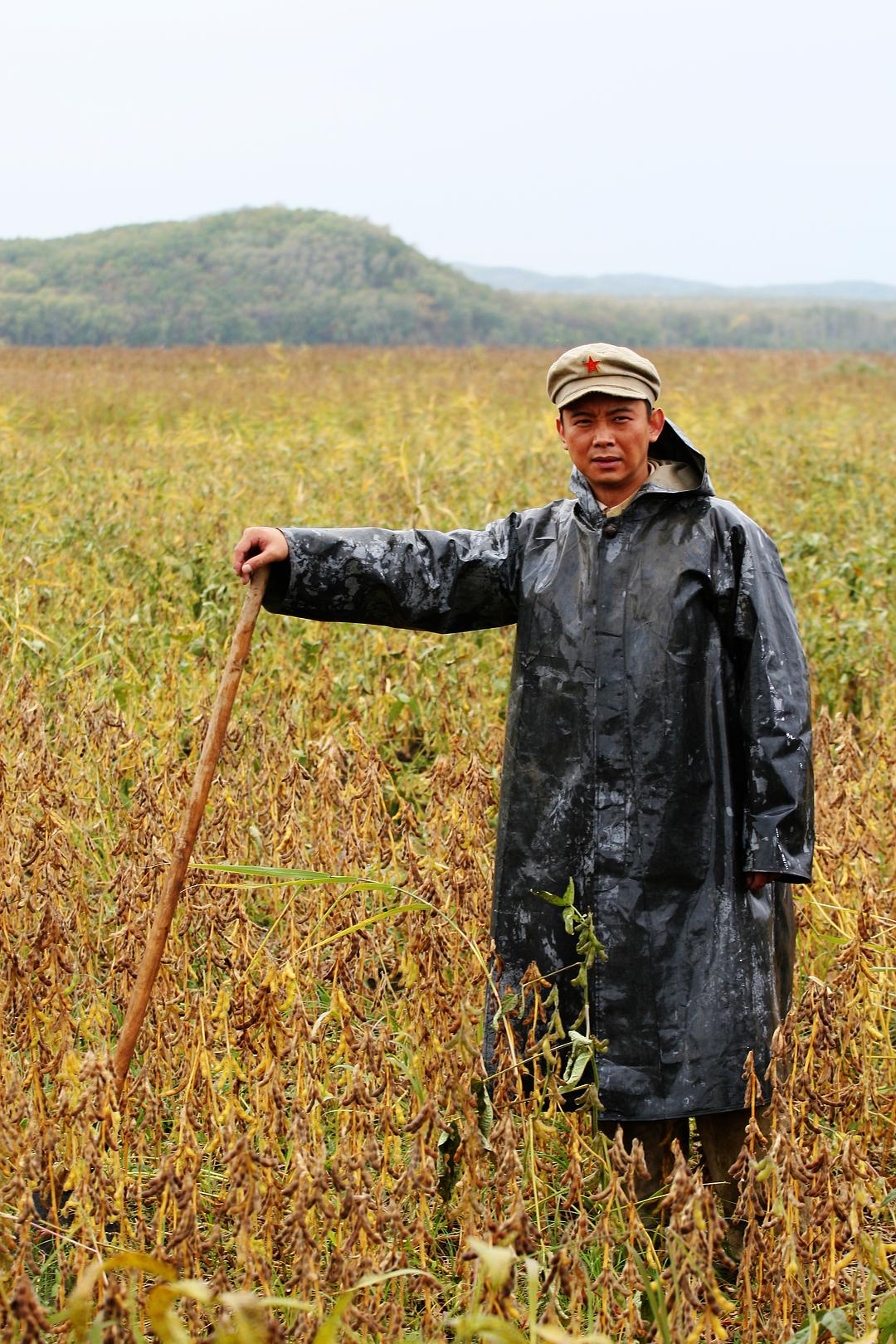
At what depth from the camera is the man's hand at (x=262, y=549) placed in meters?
2.36

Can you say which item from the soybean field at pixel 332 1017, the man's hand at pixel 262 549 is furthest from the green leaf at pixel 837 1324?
the man's hand at pixel 262 549

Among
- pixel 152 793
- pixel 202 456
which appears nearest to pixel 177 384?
pixel 202 456

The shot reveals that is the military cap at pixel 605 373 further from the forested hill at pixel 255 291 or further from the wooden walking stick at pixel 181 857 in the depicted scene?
the forested hill at pixel 255 291

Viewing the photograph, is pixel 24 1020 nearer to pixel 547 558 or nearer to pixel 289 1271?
pixel 289 1271

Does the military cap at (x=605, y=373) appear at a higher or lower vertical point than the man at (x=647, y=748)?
higher

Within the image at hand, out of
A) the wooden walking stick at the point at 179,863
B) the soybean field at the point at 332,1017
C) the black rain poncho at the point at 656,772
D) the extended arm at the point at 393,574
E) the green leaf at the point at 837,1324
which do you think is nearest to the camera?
the green leaf at the point at 837,1324

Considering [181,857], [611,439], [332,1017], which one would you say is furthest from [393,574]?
[332,1017]

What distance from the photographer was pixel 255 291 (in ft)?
117

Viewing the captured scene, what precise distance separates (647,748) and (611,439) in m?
0.56

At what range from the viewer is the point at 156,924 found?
2.05 m

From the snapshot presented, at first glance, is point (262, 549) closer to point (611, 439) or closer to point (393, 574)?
point (393, 574)

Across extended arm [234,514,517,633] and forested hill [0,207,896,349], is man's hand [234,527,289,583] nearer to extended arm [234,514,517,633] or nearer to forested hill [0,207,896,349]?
extended arm [234,514,517,633]

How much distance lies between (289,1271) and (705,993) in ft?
2.78

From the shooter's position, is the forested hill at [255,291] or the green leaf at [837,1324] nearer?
the green leaf at [837,1324]
